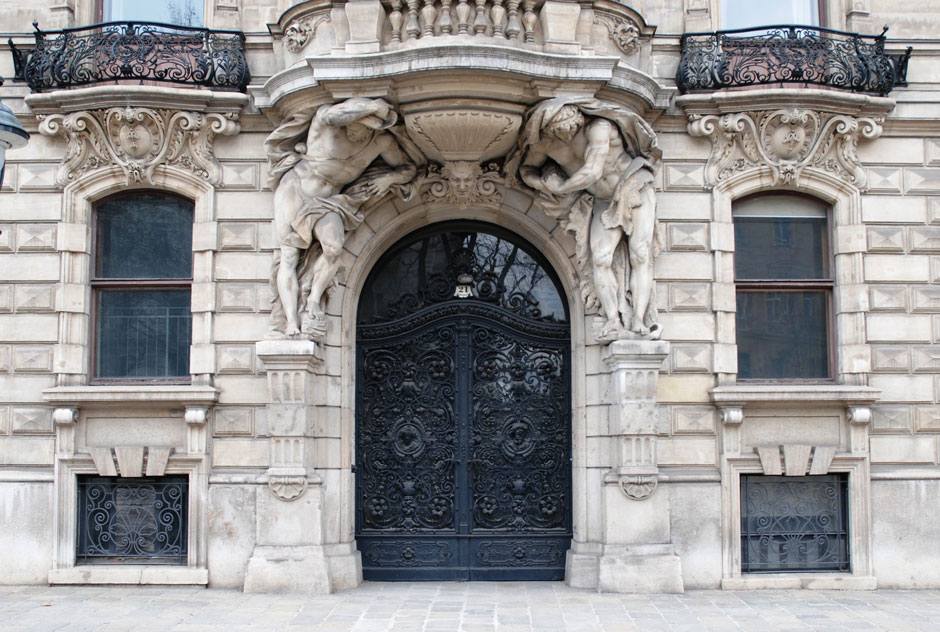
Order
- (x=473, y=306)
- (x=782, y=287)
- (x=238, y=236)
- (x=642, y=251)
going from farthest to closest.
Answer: (x=473, y=306) → (x=782, y=287) → (x=238, y=236) → (x=642, y=251)

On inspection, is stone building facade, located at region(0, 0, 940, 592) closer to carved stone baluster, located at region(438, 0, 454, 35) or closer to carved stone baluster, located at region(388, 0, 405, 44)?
carved stone baluster, located at region(388, 0, 405, 44)

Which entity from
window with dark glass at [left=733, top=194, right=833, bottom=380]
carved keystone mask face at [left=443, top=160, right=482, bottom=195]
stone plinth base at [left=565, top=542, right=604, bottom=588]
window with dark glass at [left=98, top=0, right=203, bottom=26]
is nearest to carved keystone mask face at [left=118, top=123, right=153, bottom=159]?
window with dark glass at [left=98, top=0, right=203, bottom=26]

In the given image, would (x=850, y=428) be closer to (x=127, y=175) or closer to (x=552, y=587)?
(x=552, y=587)

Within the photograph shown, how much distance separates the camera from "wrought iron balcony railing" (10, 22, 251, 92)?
1157 centimetres

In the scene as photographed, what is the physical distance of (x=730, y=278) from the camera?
11.8 m

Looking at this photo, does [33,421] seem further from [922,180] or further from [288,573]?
[922,180]

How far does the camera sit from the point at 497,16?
10664 mm

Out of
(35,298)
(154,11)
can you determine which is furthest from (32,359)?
(154,11)

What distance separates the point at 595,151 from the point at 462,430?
360 centimetres

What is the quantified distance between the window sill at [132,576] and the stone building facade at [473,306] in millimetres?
33

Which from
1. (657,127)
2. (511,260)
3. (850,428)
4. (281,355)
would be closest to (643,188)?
(657,127)

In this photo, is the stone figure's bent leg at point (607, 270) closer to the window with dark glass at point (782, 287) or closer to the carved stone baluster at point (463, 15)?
the window with dark glass at point (782, 287)

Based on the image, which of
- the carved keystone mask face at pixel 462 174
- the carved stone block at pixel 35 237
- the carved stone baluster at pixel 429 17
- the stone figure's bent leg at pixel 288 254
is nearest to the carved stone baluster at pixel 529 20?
the carved stone baluster at pixel 429 17

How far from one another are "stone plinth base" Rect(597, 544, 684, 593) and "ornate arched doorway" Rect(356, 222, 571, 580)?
109 cm
